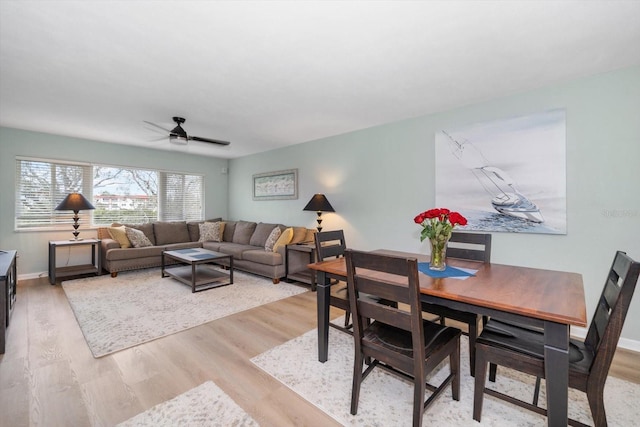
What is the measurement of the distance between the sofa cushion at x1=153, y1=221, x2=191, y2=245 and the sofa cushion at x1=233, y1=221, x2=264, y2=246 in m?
1.02

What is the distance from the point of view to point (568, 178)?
2.69 meters

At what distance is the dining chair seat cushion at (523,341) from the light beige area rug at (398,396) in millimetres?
471

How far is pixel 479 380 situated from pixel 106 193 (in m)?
6.21

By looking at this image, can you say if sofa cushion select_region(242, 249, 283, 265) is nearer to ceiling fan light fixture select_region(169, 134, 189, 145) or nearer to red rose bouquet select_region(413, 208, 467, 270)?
ceiling fan light fixture select_region(169, 134, 189, 145)

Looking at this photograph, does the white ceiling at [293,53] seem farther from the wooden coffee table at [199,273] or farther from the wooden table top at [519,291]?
the wooden coffee table at [199,273]

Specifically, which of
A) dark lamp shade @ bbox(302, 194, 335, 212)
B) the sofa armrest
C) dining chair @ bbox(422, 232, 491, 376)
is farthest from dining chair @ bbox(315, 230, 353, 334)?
the sofa armrest

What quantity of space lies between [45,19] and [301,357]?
2.87m

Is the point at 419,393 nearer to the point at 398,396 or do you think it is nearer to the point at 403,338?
the point at 403,338

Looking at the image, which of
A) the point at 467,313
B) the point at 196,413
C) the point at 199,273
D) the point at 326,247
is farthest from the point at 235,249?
the point at 467,313

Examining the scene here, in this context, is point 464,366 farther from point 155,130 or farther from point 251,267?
point 155,130

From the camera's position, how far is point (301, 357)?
2.27 meters

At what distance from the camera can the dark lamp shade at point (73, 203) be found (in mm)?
4422

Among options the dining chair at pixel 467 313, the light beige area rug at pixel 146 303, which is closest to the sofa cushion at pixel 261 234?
the light beige area rug at pixel 146 303

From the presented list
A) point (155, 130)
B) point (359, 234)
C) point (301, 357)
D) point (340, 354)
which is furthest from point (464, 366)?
point (155, 130)
